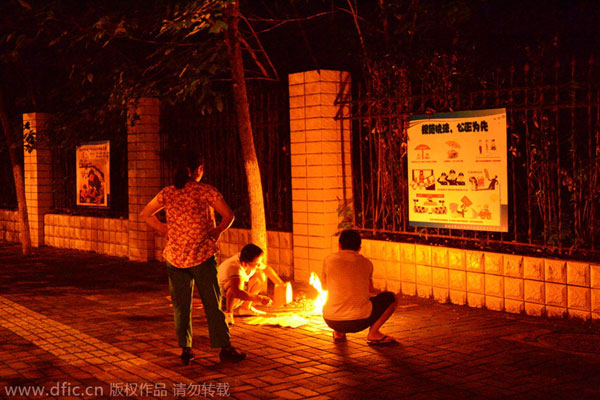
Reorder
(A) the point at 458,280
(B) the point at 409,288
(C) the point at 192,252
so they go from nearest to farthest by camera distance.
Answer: (C) the point at 192,252
(A) the point at 458,280
(B) the point at 409,288

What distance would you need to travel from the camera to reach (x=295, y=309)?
9.58 meters

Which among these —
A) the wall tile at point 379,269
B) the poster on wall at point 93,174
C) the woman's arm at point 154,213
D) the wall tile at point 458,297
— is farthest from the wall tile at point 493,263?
the poster on wall at point 93,174

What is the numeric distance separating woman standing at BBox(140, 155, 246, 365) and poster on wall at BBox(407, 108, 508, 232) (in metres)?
3.61

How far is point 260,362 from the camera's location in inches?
273

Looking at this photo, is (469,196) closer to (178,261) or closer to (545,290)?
(545,290)

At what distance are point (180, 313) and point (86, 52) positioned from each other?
9825 millimetres

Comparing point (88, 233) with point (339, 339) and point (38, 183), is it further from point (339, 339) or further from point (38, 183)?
point (339, 339)

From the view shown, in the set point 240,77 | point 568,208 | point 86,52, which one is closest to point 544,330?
point 568,208

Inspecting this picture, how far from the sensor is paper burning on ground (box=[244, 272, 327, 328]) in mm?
8500

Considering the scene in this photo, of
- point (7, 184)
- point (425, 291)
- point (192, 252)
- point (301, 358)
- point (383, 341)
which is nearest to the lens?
point (192, 252)

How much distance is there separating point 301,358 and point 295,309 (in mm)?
2565

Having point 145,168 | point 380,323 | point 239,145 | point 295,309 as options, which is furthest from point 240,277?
point 145,168

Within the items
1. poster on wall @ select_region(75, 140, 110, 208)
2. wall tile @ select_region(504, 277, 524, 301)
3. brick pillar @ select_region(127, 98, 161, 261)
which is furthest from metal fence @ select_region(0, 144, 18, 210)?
wall tile @ select_region(504, 277, 524, 301)

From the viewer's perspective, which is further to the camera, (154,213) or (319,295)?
(319,295)
